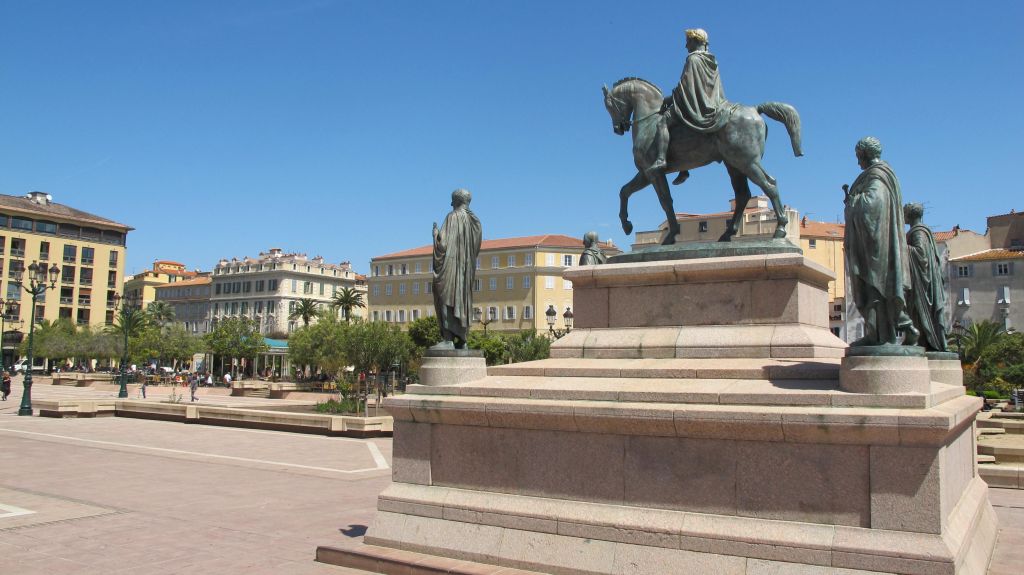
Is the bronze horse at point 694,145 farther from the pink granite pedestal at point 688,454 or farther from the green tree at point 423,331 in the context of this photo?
the green tree at point 423,331

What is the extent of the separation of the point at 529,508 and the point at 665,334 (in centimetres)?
248

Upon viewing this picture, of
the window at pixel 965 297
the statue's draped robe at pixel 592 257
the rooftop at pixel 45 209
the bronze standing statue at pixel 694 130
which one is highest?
the rooftop at pixel 45 209

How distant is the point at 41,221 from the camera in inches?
3462

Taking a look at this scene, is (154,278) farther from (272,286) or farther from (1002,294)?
(1002,294)

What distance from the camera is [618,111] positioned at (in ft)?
32.8

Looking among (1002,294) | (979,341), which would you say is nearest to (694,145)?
(979,341)

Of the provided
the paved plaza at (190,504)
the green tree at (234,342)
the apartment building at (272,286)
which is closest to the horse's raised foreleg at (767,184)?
the paved plaza at (190,504)

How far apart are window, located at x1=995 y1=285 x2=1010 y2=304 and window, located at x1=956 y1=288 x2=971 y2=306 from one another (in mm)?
1989

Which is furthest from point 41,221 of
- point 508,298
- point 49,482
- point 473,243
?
point 473,243

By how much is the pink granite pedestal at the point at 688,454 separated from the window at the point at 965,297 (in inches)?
2586

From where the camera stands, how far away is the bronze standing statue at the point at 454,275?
882 centimetres

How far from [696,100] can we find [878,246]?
338cm

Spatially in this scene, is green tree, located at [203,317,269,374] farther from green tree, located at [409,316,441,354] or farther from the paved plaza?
the paved plaza

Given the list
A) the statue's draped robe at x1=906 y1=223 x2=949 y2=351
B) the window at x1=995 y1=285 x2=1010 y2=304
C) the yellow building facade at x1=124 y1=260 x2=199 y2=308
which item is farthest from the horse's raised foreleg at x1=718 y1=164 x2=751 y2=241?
the yellow building facade at x1=124 y1=260 x2=199 y2=308
